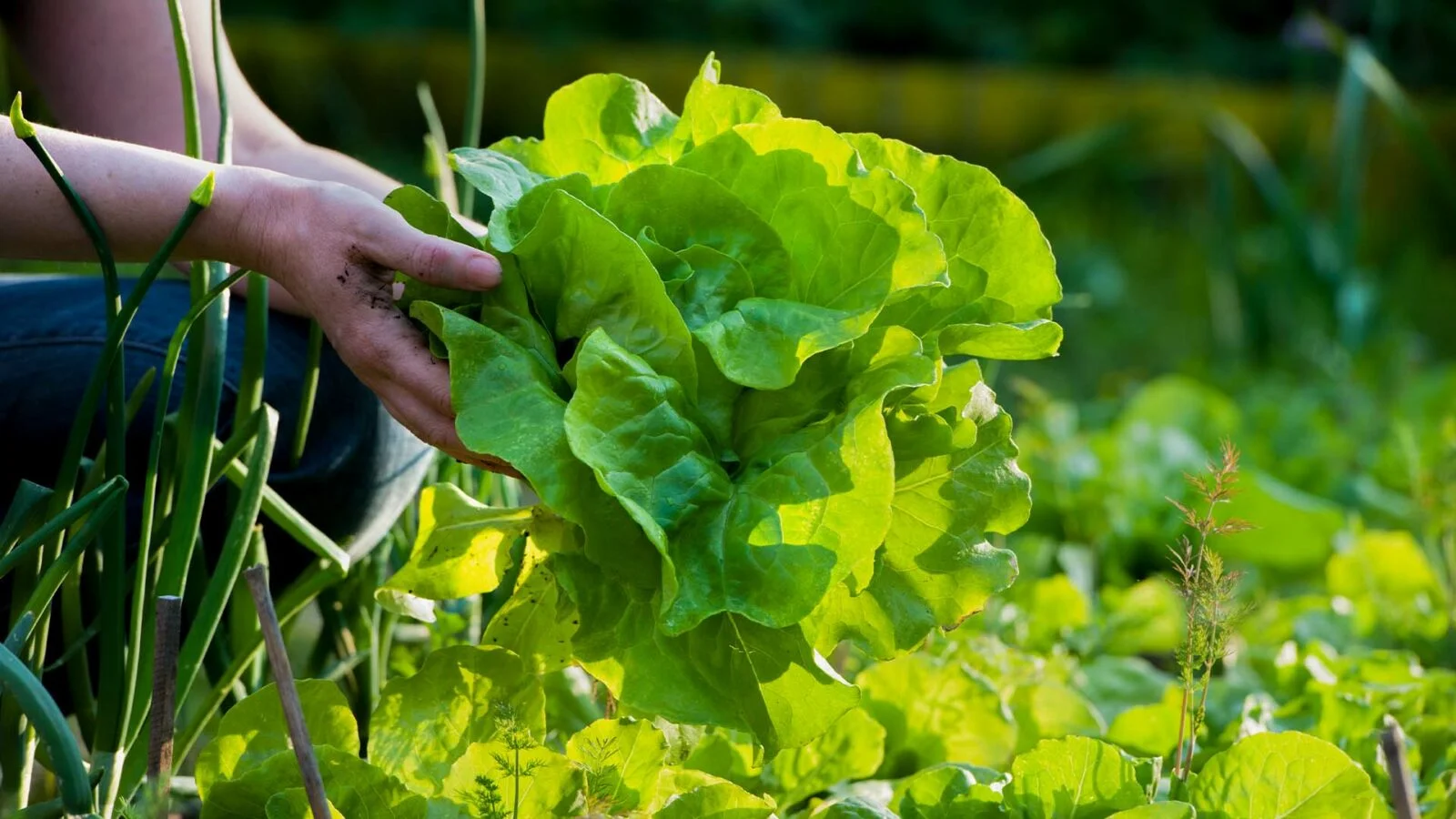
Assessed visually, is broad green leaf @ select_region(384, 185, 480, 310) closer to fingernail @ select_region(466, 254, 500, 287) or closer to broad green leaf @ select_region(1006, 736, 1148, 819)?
fingernail @ select_region(466, 254, 500, 287)

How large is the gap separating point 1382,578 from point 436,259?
140 centimetres

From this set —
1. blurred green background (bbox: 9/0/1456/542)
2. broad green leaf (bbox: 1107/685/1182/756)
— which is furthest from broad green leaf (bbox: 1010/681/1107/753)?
blurred green background (bbox: 9/0/1456/542)

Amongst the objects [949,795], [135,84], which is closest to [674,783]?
[949,795]

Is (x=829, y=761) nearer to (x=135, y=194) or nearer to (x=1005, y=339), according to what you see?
(x=1005, y=339)

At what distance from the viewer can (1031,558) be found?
5.88ft

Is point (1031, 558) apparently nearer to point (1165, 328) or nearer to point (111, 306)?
point (111, 306)

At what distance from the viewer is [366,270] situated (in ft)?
2.57

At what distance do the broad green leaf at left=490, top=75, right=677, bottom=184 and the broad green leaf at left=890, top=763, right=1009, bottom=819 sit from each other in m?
0.44

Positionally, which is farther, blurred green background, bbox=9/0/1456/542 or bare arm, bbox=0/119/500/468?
blurred green background, bbox=9/0/1456/542

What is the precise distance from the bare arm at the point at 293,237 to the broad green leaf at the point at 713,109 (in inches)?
6.4

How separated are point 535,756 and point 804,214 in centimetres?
35

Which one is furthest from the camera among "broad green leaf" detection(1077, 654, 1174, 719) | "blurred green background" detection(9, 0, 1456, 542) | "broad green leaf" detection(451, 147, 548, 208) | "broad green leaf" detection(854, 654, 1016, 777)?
"blurred green background" detection(9, 0, 1456, 542)

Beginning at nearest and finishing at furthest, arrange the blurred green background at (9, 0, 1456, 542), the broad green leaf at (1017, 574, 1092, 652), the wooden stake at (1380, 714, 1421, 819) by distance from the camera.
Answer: the wooden stake at (1380, 714, 1421, 819), the broad green leaf at (1017, 574, 1092, 652), the blurred green background at (9, 0, 1456, 542)

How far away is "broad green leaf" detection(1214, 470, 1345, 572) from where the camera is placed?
1.89 m
